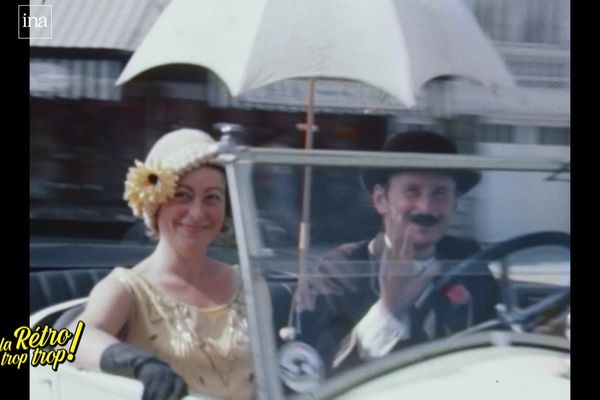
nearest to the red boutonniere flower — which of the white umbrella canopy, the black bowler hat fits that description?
the black bowler hat

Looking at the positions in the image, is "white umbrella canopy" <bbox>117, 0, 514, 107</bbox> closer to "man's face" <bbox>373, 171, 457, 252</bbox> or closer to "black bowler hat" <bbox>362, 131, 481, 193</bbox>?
"black bowler hat" <bbox>362, 131, 481, 193</bbox>

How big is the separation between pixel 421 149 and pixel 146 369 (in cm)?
85

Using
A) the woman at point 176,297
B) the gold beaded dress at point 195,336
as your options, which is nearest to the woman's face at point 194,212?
the woman at point 176,297

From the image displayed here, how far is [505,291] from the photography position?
259cm

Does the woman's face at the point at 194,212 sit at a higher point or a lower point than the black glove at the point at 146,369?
higher

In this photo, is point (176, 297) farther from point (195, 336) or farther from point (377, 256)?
point (377, 256)

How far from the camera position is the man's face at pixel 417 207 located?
2545 mm

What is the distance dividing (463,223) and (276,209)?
0.47m

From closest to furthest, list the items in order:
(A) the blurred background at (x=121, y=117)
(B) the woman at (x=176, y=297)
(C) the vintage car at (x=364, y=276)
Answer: (C) the vintage car at (x=364, y=276) < (B) the woman at (x=176, y=297) < (A) the blurred background at (x=121, y=117)

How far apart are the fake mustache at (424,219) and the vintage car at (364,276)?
6 centimetres

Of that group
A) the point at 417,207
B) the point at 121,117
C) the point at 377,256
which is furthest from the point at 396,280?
the point at 121,117

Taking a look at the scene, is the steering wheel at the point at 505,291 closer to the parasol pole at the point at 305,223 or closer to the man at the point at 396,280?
the man at the point at 396,280

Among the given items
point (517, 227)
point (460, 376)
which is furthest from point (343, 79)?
point (460, 376)

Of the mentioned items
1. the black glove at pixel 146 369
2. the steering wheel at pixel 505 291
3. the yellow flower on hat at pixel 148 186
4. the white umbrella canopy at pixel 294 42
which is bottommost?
the black glove at pixel 146 369
